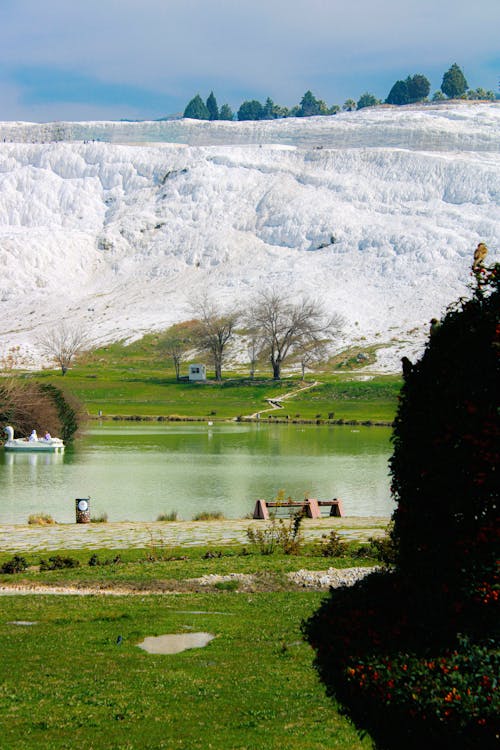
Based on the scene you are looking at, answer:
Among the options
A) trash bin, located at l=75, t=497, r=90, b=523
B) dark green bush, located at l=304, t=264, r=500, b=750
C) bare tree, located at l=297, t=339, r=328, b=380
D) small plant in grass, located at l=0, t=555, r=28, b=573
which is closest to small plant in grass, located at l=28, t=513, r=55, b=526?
trash bin, located at l=75, t=497, r=90, b=523

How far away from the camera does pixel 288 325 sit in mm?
106562

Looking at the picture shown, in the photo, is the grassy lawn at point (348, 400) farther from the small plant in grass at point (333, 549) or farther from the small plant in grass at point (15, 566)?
the small plant in grass at point (15, 566)

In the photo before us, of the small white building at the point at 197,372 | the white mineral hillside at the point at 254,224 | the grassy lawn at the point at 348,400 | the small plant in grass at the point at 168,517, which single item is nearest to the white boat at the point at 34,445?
the small plant in grass at the point at 168,517

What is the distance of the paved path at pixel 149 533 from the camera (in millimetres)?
19906

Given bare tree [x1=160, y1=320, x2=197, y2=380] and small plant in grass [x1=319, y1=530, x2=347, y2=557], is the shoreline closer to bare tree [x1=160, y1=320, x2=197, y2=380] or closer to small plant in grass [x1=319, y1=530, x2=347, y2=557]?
bare tree [x1=160, y1=320, x2=197, y2=380]

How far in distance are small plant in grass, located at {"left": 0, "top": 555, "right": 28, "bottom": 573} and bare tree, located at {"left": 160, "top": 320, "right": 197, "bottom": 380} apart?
85090mm

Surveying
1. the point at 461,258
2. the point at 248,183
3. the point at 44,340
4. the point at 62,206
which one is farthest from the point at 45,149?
the point at 461,258

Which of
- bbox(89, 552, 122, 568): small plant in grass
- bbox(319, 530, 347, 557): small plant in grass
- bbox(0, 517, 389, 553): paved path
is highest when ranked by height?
bbox(319, 530, 347, 557): small plant in grass

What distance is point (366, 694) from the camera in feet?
23.2

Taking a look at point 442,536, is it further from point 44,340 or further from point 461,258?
point 461,258

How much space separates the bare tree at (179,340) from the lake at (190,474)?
44376 mm

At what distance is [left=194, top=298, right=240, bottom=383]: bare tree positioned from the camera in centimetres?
9856

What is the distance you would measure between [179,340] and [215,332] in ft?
27.3

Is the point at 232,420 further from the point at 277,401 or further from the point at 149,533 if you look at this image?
the point at 149,533
